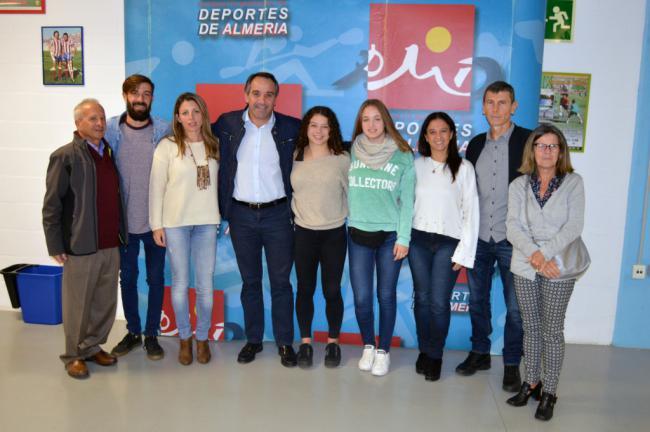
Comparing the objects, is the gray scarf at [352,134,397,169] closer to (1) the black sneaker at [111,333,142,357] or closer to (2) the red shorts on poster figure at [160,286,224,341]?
(2) the red shorts on poster figure at [160,286,224,341]

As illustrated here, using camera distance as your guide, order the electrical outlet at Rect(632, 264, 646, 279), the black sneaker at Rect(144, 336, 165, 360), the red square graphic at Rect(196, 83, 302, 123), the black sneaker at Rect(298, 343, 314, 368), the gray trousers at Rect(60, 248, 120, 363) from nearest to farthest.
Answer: the gray trousers at Rect(60, 248, 120, 363) < the black sneaker at Rect(298, 343, 314, 368) < the black sneaker at Rect(144, 336, 165, 360) < the red square graphic at Rect(196, 83, 302, 123) < the electrical outlet at Rect(632, 264, 646, 279)

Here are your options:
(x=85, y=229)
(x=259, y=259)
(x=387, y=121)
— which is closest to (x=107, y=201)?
(x=85, y=229)

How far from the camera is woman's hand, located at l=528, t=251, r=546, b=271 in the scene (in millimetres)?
2805

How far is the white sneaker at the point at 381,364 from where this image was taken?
11.2 ft

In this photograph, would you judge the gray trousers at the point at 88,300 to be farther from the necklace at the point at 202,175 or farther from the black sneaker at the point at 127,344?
the necklace at the point at 202,175

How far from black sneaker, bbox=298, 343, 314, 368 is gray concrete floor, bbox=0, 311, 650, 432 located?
52 millimetres

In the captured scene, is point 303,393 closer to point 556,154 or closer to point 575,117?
point 556,154

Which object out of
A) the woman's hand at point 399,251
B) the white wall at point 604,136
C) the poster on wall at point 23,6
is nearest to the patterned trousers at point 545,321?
the woman's hand at point 399,251

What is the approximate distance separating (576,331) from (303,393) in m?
2.25

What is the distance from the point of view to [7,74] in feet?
14.3

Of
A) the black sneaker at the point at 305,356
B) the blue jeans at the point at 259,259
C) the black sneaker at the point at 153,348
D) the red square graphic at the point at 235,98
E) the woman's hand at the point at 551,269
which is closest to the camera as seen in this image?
the woman's hand at the point at 551,269

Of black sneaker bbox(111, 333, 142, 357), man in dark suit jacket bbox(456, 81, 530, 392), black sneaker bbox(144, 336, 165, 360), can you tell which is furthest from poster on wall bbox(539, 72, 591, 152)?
black sneaker bbox(111, 333, 142, 357)

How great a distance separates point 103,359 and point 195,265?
32.9 inches

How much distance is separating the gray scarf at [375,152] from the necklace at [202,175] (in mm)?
937
